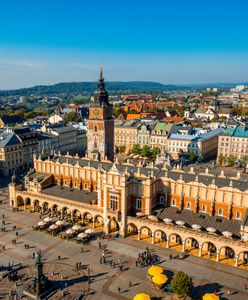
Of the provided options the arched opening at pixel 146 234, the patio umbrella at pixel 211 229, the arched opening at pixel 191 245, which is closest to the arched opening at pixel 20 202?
the arched opening at pixel 146 234

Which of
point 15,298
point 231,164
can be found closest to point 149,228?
point 15,298

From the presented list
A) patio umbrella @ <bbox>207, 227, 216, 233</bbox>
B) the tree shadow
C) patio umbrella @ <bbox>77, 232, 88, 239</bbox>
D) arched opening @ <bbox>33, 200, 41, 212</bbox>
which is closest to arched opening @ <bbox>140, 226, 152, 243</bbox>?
patio umbrella @ <bbox>77, 232, 88, 239</bbox>

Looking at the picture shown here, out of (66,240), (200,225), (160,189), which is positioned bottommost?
(66,240)

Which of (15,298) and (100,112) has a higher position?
(100,112)

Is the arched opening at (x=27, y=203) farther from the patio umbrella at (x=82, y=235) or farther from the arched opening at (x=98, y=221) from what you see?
the patio umbrella at (x=82, y=235)

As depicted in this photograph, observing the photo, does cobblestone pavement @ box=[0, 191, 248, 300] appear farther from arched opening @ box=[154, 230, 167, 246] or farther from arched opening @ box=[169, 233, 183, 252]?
arched opening @ box=[154, 230, 167, 246]

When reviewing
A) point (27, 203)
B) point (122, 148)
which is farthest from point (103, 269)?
point (122, 148)

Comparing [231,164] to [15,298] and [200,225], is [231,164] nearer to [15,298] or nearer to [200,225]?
[200,225]
